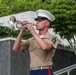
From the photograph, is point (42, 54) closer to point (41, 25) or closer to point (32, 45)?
point (32, 45)

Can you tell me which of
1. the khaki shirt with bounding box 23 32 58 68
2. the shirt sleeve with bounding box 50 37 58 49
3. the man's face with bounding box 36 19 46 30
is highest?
the man's face with bounding box 36 19 46 30

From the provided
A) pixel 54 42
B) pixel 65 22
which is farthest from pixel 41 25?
pixel 65 22

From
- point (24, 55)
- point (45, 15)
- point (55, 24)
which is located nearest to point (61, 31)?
point (55, 24)

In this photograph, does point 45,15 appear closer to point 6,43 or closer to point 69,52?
point 6,43

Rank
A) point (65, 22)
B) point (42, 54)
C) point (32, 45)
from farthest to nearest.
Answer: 1. point (65, 22)
2. point (32, 45)
3. point (42, 54)

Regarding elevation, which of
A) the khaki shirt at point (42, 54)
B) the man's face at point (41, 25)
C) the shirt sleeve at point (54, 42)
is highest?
the man's face at point (41, 25)

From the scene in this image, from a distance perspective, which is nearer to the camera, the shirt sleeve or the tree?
the shirt sleeve

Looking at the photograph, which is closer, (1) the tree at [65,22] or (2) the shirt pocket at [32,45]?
(2) the shirt pocket at [32,45]

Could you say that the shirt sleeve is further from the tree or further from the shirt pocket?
the tree

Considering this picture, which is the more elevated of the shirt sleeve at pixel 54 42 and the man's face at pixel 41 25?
the man's face at pixel 41 25

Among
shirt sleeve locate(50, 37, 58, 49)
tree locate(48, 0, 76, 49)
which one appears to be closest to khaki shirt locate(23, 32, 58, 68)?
shirt sleeve locate(50, 37, 58, 49)

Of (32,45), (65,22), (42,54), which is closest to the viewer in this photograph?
(42,54)

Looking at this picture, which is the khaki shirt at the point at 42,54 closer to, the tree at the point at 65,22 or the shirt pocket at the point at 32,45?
the shirt pocket at the point at 32,45

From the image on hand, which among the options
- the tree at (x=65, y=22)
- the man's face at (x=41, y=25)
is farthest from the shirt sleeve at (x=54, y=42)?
the tree at (x=65, y=22)
